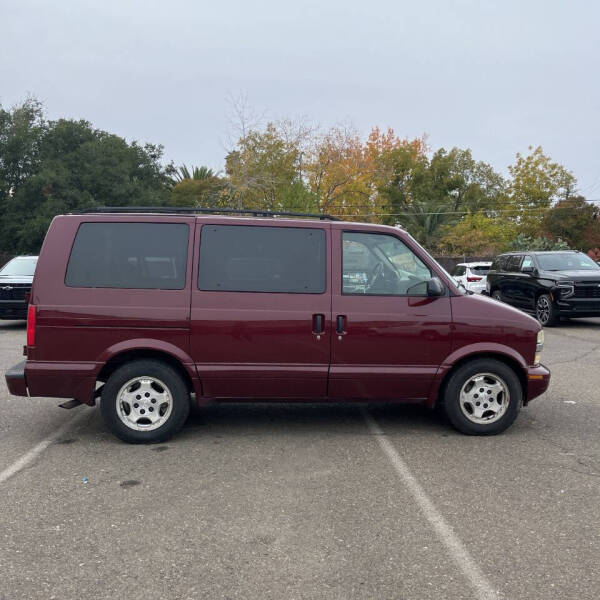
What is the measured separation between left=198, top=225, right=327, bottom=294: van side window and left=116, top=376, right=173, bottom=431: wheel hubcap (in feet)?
3.05

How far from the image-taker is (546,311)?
14281 mm

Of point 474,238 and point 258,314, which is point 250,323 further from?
point 474,238

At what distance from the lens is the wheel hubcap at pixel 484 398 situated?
547cm

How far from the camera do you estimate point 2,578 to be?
307 cm

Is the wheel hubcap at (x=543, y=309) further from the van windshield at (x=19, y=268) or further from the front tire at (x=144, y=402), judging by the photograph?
the van windshield at (x=19, y=268)

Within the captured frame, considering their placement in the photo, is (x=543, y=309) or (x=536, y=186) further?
(x=536, y=186)

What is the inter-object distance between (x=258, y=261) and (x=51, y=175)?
123 ft

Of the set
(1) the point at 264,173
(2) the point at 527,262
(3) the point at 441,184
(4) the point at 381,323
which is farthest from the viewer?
(3) the point at 441,184

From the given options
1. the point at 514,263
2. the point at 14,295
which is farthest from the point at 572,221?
the point at 14,295

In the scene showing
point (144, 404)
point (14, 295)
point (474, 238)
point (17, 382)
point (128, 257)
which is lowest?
point (144, 404)

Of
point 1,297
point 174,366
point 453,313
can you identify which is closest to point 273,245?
point 174,366

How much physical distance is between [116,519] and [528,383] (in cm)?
362

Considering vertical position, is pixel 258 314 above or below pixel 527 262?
below

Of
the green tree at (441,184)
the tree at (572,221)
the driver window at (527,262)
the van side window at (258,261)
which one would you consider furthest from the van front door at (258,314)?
the tree at (572,221)
